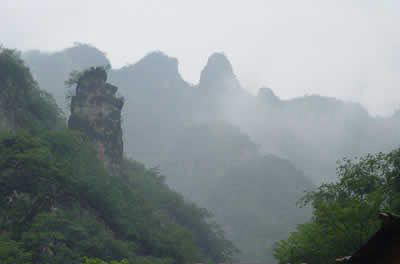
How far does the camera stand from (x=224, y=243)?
56.1m

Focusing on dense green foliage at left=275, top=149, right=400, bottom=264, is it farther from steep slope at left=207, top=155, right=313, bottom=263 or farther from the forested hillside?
steep slope at left=207, top=155, right=313, bottom=263

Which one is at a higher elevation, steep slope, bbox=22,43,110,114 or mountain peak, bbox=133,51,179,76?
mountain peak, bbox=133,51,179,76

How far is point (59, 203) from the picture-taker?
104ft

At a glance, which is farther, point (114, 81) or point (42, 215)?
point (114, 81)

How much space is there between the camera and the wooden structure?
4.40 meters

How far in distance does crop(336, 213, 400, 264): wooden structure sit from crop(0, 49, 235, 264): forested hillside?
1971cm

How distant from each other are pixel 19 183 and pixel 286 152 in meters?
111

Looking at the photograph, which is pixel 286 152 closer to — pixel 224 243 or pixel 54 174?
pixel 224 243

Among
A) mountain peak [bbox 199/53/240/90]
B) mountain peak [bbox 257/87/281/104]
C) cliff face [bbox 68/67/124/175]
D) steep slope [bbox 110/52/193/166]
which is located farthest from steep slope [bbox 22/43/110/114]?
cliff face [bbox 68/67/124/175]

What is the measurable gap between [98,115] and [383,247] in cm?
4436

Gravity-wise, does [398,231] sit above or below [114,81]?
below

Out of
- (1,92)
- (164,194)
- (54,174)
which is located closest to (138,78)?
(164,194)

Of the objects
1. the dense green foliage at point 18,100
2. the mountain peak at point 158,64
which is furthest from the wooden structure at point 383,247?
the mountain peak at point 158,64

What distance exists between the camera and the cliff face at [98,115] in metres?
46.2
